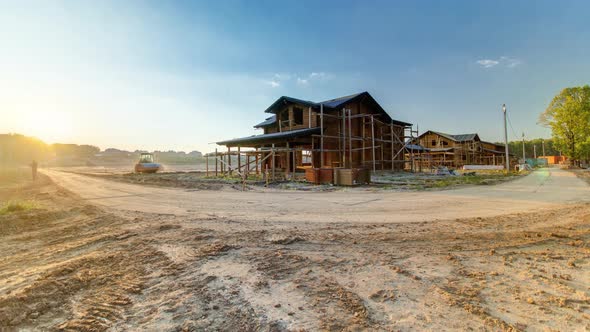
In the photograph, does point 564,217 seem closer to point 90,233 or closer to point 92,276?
point 92,276

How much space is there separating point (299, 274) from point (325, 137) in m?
20.0

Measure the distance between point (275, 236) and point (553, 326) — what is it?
396 centimetres

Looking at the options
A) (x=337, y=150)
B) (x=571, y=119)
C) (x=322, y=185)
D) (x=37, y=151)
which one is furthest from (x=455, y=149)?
(x=37, y=151)

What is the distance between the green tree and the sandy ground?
42.0 meters

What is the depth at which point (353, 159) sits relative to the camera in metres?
25.5

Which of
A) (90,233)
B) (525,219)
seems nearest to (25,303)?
(90,233)

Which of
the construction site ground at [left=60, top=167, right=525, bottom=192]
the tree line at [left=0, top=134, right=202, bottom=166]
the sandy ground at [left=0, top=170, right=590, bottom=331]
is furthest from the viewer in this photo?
the tree line at [left=0, top=134, right=202, bottom=166]

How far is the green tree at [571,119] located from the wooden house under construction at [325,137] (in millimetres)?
23959

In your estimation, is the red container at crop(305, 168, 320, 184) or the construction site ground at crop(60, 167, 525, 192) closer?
the construction site ground at crop(60, 167, 525, 192)

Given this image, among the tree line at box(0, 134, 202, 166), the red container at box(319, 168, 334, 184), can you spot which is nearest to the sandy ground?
the red container at box(319, 168, 334, 184)

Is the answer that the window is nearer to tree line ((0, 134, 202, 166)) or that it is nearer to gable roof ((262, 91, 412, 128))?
gable roof ((262, 91, 412, 128))

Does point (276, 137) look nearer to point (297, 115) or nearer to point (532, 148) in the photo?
point (297, 115)

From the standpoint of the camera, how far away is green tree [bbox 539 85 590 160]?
113ft

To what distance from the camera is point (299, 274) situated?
3422mm
